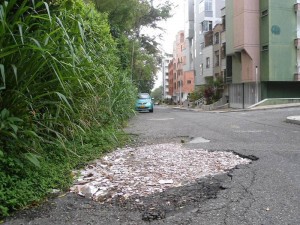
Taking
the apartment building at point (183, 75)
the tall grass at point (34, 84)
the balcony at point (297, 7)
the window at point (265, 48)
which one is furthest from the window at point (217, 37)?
the tall grass at point (34, 84)

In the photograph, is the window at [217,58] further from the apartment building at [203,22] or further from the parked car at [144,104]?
the parked car at [144,104]

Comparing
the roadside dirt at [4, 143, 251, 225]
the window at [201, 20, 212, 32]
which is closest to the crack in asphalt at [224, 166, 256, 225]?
the roadside dirt at [4, 143, 251, 225]

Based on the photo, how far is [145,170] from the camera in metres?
5.58

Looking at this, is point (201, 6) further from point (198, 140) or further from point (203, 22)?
point (198, 140)

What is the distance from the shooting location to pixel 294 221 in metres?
3.36

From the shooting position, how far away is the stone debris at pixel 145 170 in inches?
178

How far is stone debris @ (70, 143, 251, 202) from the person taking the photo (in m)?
4.53

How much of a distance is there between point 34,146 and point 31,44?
4.40ft

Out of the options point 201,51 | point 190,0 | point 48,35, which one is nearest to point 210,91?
point 201,51

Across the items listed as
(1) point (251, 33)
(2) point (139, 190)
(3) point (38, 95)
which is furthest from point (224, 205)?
(1) point (251, 33)

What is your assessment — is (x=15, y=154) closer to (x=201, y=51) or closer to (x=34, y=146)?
(x=34, y=146)

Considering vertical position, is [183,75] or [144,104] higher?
[183,75]

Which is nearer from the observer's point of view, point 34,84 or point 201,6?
point 34,84

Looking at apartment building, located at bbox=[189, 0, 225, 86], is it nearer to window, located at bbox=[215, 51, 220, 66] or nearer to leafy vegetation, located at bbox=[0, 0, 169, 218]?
window, located at bbox=[215, 51, 220, 66]
